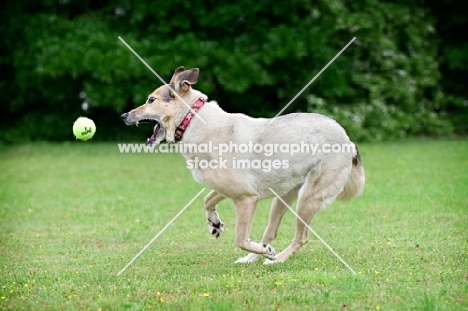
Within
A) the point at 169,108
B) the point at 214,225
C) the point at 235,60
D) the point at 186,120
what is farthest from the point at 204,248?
the point at 235,60

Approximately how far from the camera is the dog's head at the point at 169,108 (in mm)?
7164

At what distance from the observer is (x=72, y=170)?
50.7 feet

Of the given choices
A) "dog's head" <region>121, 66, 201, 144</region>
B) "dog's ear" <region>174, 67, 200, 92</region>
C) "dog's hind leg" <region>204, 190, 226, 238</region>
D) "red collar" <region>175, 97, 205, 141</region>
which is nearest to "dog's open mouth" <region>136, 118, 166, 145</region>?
"dog's head" <region>121, 66, 201, 144</region>

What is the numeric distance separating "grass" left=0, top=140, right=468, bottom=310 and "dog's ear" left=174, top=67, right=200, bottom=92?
183 centimetres

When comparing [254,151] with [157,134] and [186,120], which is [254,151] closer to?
[186,120]

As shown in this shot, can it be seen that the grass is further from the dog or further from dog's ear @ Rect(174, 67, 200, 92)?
dog's ear @ Rect(174, 67, 200, 92)

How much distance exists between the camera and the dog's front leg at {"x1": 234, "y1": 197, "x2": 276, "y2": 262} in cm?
681

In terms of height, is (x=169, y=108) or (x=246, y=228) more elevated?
(x=169, y=108)

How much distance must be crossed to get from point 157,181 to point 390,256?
723 centimetres

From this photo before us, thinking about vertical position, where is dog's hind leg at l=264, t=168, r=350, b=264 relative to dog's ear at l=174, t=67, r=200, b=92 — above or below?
below

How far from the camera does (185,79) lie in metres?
7.21

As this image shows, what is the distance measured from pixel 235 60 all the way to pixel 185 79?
12.7 metres

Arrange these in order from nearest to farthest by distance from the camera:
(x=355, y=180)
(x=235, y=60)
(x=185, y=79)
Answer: (x=185, y=79)
(x=355, y=180)
(x=235, y=60)

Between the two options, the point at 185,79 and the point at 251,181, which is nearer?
the point at 251,181
